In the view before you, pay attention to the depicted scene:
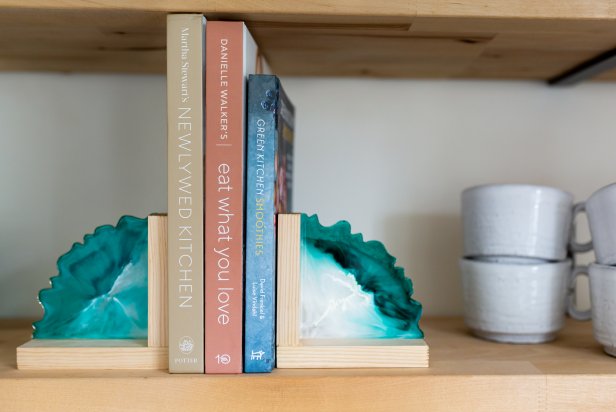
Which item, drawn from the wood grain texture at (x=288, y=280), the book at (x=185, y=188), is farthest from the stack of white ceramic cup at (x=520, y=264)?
the book at (x=185, y=188)

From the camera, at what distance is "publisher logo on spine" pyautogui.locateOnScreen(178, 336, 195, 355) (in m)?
0.61

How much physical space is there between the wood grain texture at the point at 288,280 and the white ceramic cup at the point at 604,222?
1.07 ft

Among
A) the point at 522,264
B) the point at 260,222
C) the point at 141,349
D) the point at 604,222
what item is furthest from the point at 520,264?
the point at 141,349

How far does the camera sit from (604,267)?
0.67 m

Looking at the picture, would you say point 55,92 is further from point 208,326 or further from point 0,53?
point 208,326

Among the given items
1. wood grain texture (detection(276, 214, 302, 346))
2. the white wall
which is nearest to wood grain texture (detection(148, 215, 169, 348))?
wood grain texture (detection(276, 214, 302, 346))

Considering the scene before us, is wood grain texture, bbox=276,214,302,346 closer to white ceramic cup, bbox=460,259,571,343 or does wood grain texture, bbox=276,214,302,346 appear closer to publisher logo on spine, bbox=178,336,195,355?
publisher logo on spine, bbox=178,336,195,355

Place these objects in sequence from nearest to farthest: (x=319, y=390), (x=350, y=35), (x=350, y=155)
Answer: (x=319, y=390), (x=350, y=35), (x=350, y=155)

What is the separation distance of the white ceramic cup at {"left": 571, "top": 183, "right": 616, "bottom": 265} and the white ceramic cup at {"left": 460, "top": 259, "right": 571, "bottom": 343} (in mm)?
63

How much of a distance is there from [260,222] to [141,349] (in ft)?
0.57

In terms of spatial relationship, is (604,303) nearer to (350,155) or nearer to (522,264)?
(522,264)

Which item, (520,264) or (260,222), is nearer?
(260,222)

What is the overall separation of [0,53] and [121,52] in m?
0.16

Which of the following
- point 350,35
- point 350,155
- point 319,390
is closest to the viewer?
point 319,390
